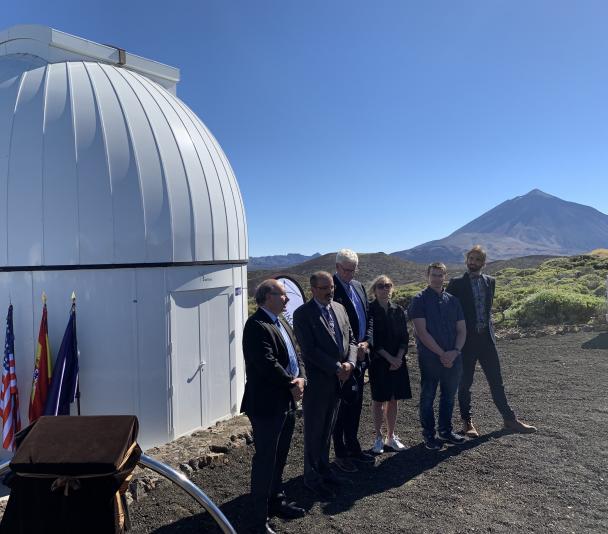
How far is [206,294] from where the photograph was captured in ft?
18.2

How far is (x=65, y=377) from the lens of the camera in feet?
15.6

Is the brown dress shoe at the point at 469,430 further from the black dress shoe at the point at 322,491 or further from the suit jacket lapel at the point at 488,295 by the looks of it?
the black dress shoe at the point at 322,491

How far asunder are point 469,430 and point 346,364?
2069 mm

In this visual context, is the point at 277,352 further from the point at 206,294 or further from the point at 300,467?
the point at 206,294

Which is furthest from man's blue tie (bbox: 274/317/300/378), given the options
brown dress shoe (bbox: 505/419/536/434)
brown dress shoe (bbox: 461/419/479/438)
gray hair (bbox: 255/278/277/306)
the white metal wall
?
brown dress shoe (bbox: 505/419/536/434)

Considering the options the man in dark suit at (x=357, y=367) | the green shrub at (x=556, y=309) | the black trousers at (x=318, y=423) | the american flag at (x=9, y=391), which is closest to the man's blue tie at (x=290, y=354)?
the black trousers at (x=318, y=423)

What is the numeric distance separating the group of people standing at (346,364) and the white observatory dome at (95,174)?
6.32 ft

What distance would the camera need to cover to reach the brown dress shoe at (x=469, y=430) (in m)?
4.95

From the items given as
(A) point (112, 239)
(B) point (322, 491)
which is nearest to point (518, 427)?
(B) point (322, 491)

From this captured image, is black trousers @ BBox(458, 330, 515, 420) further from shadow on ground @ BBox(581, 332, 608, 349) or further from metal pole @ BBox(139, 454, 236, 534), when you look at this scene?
shadow on ground @ BBox(581, 332, 608, 349)

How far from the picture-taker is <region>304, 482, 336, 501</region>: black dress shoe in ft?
12.5

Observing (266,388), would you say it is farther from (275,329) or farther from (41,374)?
(41,374)

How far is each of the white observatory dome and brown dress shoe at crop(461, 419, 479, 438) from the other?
3.31 m

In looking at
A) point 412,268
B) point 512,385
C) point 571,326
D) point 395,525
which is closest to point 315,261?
point 412,268
